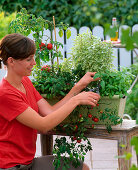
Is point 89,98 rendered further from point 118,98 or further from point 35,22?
point 35,22

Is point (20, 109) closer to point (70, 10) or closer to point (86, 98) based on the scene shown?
point (86, 98)

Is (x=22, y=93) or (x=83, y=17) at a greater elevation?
(x=83, y=17)

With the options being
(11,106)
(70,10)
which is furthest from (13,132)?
(70,10)

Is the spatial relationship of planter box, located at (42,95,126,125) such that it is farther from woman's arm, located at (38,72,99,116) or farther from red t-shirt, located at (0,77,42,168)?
red t-shirt, located at (0,77,42,168)

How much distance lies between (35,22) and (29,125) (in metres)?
0.80

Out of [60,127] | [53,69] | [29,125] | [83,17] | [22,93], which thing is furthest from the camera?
[83,17]

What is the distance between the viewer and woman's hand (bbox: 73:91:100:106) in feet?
5.71

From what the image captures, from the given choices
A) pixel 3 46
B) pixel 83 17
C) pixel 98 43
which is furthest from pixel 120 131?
pixel 83 17

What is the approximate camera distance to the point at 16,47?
177 cm

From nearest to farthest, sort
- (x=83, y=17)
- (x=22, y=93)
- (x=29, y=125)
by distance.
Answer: (x=29, y=125)
(x=22, y=93)
(x=83, y=17)

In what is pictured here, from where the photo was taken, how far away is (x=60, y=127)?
6.53 ft

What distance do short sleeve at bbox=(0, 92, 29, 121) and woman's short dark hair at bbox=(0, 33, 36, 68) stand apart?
0.21m

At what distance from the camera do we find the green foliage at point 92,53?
187 cm

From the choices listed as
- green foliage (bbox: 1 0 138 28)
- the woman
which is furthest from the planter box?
green foliage (bbox: 1 0 138 28)
